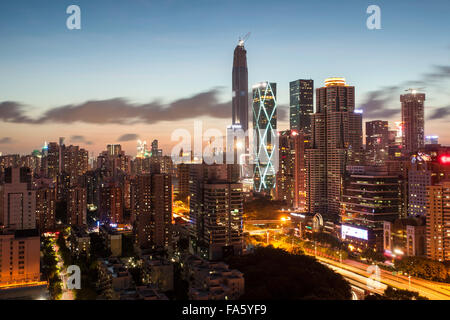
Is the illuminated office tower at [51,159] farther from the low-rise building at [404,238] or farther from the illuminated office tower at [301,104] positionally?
the illuminated office tower at [301,104]

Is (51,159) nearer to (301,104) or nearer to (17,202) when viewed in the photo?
(17,202)

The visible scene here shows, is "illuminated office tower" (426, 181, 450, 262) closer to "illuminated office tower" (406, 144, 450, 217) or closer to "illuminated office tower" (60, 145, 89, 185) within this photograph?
"illuminated office tower" (406, 144, 450, 217)

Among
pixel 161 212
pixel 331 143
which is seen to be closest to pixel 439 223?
pixel 161 212

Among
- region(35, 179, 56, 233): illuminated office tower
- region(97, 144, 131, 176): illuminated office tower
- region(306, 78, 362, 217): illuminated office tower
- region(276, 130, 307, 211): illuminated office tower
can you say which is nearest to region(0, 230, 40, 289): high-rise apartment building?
region(35, 179, 56, 233): illuminated office tower

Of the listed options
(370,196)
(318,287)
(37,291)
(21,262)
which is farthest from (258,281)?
(370,196)

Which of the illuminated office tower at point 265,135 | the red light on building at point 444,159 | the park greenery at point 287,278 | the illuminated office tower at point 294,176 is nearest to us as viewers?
the park greenery at point 287,278

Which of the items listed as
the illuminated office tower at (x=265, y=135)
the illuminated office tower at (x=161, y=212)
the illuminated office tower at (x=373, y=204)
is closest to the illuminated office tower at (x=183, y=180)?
the illuminated office tower at (x=161, y=212)

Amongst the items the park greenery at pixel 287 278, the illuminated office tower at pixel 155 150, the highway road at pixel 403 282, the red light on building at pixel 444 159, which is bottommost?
the highway road at pixel 403 282

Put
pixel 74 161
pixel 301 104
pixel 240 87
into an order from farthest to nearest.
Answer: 1. pixel 240 87
2. pixel 301 104
3. pixel 74 161
